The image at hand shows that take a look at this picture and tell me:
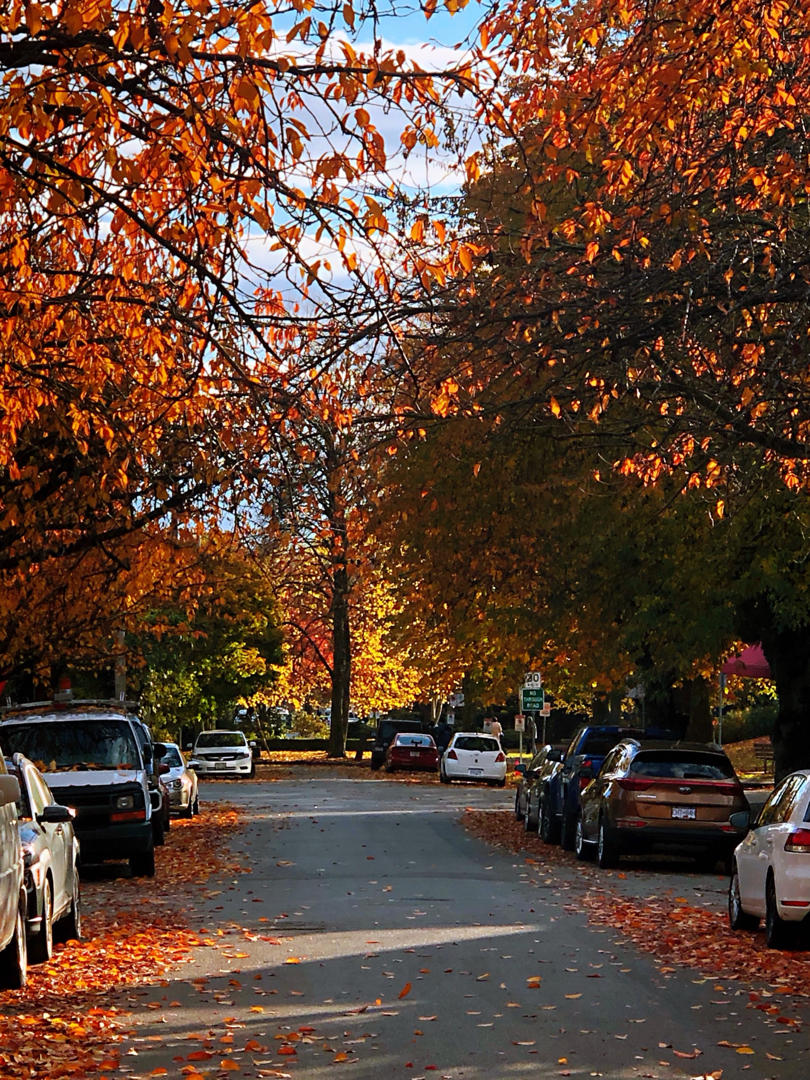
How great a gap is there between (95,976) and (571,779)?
14.1 meters

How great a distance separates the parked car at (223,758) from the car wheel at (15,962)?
141 feet

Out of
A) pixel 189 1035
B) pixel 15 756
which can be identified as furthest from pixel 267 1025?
pixel 15 756

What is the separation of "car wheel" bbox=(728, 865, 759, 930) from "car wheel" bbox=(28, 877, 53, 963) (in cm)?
585

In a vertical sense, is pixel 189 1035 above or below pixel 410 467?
below

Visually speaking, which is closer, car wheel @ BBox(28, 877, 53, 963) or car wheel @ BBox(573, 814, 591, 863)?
car wheel @ BBox(28, 877, 53, 963)

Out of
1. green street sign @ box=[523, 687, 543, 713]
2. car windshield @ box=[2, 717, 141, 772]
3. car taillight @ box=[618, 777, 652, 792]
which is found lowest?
car taillight @ box=[618, 777, 652, 792]

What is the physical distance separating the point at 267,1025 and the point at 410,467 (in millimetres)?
19527

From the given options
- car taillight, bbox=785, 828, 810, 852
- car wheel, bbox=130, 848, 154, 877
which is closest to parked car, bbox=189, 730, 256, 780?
car wheel, bbox=130, 848, 154, 877

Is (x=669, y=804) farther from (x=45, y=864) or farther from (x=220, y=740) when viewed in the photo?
(x=220, y=740)

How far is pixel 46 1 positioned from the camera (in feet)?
35.0

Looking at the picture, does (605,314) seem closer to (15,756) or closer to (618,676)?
(15,756)

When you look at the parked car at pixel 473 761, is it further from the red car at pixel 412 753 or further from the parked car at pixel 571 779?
the parked car at pixel 571 779

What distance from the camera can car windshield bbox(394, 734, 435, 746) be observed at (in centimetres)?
5697

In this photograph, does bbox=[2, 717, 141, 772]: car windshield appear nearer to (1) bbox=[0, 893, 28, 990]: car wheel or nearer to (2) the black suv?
(1) bbox=[0, 893, 28, 990]: car wheel
